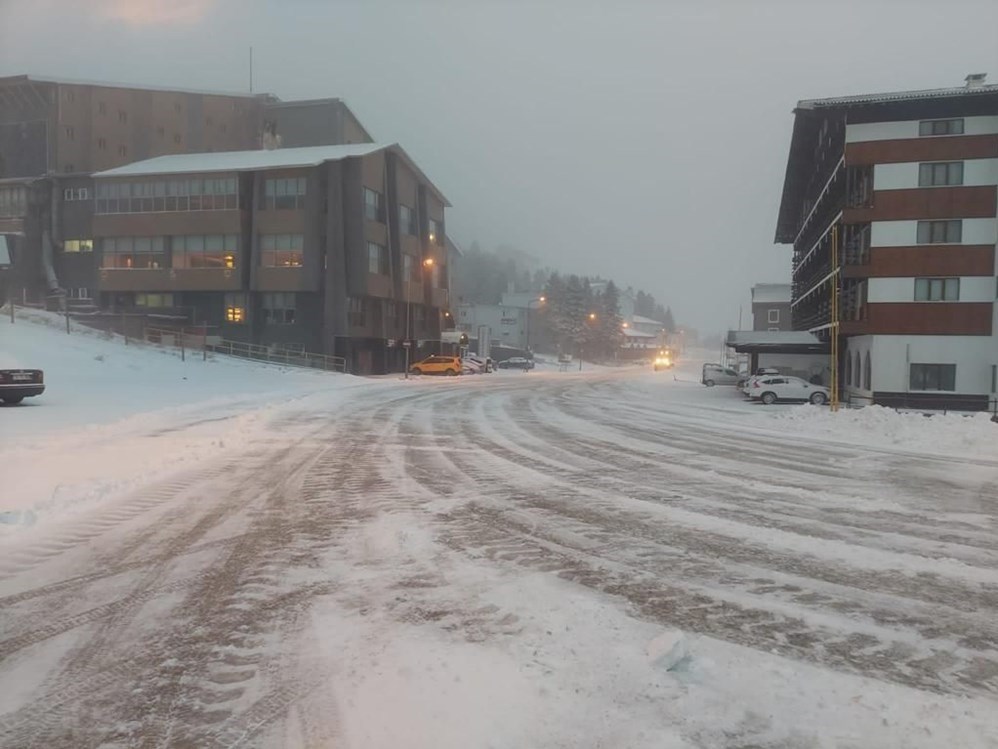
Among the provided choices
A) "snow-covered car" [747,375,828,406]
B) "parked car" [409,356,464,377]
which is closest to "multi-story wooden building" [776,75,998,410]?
"snow-covered car" [747,375,828,406]

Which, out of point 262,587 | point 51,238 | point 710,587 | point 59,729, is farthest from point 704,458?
point 51,238

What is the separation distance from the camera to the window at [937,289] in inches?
1227

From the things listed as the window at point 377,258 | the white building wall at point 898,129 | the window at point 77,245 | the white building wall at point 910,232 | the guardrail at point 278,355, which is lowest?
the guardrail at point 278,355

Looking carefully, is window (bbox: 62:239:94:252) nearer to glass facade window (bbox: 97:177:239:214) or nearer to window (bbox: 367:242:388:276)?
glass facade window (bbox: 97:177:239:214)

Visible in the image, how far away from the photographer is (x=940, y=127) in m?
31.3

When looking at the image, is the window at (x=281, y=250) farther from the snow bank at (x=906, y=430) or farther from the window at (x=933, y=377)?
the window at (x=933, y=377)

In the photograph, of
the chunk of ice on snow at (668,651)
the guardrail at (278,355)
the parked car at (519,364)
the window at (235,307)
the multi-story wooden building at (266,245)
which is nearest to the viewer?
the chunk of ice on snow at (668,651)

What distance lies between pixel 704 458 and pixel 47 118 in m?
68.3

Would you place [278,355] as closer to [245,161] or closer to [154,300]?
[154,300]

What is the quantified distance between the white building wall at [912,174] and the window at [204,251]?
4138 centimetres

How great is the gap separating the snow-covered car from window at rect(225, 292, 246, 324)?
118ft

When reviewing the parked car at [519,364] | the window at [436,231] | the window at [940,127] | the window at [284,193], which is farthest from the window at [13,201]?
the window at [940,127]

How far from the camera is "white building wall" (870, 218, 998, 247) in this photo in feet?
100

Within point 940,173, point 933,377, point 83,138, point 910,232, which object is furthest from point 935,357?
point 83,138
